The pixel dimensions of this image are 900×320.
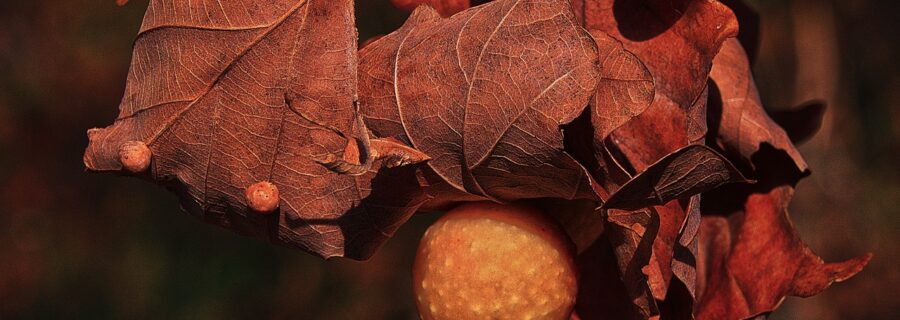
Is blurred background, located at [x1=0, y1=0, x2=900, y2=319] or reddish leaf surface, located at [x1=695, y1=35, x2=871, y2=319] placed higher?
reddish leaf surface, located at [x1=695, y1=35, x2=871, y2=319]

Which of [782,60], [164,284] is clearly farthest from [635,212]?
[782,60]

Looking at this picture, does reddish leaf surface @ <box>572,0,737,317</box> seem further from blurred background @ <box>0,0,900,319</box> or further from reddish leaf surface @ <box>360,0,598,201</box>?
blurred background @ <box>0,0,900,319</box>

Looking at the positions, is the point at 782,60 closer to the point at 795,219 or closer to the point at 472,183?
the point at 795,219

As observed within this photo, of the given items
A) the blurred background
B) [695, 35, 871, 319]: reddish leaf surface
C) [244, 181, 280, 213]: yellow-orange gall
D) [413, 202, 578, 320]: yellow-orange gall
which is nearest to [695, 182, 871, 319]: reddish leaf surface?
[695, 35, 871, 319]: reddish leaf surface

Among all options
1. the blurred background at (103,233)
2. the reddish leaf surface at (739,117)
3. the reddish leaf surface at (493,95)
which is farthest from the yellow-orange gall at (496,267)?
the blurred background at (103,233)

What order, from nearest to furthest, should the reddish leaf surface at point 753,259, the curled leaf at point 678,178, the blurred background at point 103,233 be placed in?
the curled leaf at point 678,178 → the reddish leaf surface at point 753,259 → the blurred background at point 103,233

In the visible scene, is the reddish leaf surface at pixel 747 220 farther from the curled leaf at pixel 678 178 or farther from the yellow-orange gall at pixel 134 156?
→ the yellow-orange gall at pixel 134 156

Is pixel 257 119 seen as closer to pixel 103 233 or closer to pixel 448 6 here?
pixel 448 6

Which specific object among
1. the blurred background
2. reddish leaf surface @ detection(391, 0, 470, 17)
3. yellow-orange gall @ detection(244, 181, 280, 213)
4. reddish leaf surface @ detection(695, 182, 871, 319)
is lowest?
the blurred background
